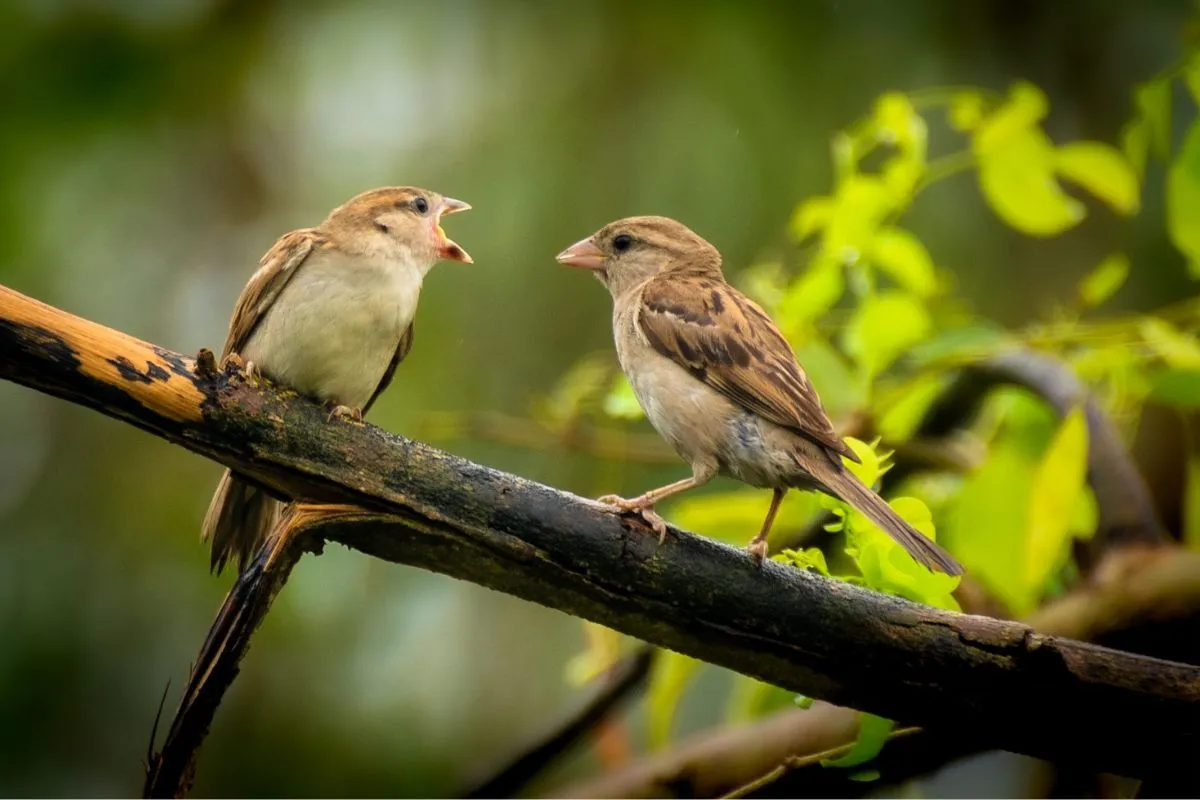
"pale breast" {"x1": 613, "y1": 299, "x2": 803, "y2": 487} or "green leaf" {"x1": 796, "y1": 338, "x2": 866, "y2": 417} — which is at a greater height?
"green leaf" {"x1": 796, "y1": 338, "x2": 866, "y2": 417}

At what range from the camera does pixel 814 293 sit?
337 cm

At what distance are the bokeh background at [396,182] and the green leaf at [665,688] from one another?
76 centimetres

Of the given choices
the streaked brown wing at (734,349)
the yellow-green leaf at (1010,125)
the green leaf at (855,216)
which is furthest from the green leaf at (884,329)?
the yellow-green leaf at (1010,125)

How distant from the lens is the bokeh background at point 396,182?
4.46m

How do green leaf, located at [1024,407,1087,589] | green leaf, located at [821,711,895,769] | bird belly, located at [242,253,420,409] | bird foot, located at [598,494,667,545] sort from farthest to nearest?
green leaf, located at [1024,407,1087,589] → bird belly, located at [242,253,420,409] → green leaf, located at [821,711,895,769] → bird foot, located at [598,494,667,545]

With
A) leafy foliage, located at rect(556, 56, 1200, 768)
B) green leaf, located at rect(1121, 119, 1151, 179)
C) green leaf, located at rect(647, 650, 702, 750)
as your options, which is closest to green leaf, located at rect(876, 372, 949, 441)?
leafy foliage, located at rect(556, 56, 1200, 768)

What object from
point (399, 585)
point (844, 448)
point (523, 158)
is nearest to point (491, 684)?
point (399, 585)

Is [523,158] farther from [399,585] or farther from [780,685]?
[780,685]

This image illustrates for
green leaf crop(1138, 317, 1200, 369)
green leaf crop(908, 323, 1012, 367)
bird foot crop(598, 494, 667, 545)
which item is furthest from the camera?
green leaf crop(908, 323, 1012, 367)

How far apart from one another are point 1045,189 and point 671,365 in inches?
45.4

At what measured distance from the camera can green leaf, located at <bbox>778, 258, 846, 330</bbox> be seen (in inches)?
133

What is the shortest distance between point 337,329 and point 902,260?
4.89 feet

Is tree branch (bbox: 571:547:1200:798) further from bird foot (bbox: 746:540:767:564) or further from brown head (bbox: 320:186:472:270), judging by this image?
brown head (bbox: 320:186:472:270)

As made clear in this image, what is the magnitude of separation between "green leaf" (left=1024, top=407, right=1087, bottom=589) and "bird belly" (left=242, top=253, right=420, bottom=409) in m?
1.45
